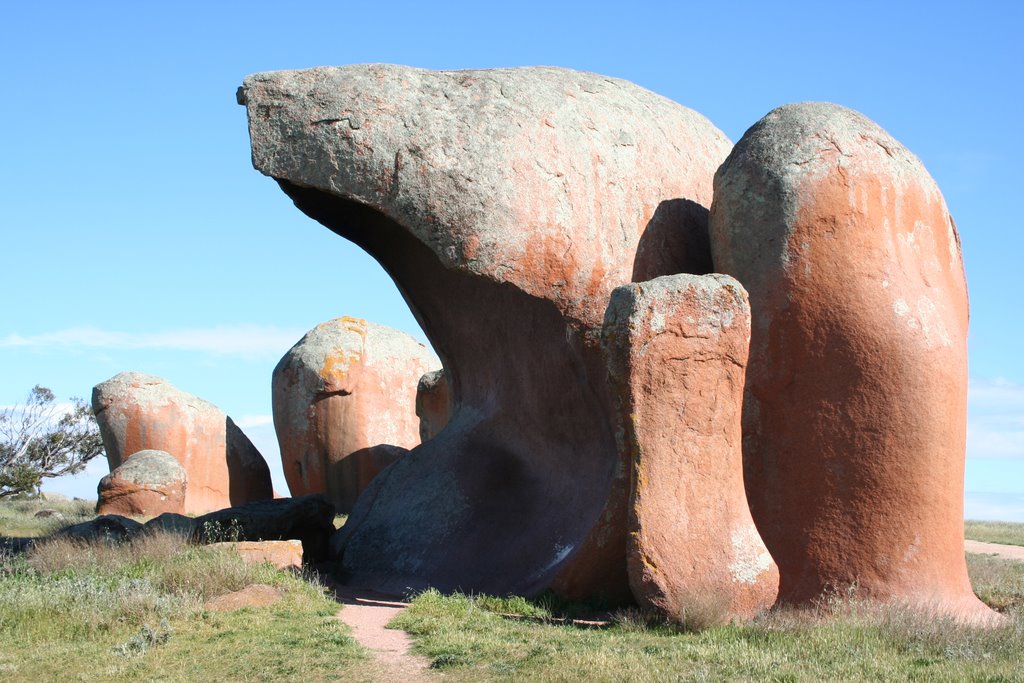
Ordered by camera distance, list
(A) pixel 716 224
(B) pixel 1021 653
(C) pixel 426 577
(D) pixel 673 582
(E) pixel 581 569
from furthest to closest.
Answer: (C) pixel 426 577 → (A) pixel 716 224 → (E) pixel 581 569 → (D) pixel 673 582 → (B) pixel 1021 653

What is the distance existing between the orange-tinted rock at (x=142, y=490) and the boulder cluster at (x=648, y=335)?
7.22 metres

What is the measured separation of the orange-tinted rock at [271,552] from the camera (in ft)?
31.6

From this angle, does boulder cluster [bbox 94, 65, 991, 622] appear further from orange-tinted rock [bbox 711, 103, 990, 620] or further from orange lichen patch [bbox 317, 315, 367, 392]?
orange lichen patch [bbox 317, 315, 367, 392]

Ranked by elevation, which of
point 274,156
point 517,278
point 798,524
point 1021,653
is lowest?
point 1021,653

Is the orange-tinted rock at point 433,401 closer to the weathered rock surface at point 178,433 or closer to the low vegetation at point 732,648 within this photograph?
the weathered rock surface at point 178,433

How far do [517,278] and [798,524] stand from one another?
115 inches

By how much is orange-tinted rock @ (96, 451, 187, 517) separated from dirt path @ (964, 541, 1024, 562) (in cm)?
1221

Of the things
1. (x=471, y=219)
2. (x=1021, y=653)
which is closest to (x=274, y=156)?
(x=471, y=219)

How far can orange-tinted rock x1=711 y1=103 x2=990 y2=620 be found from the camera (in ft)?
28.2

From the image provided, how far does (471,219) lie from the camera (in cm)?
955

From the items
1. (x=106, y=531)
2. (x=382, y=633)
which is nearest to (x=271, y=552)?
(x=382, y=633)

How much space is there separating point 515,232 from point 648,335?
204 cm

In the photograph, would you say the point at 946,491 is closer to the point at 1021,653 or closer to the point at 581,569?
the point at 1021,653

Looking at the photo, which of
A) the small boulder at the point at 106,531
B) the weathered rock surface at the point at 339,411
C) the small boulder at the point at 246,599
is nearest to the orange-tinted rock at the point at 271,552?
the small boulder at the point at 246,599
